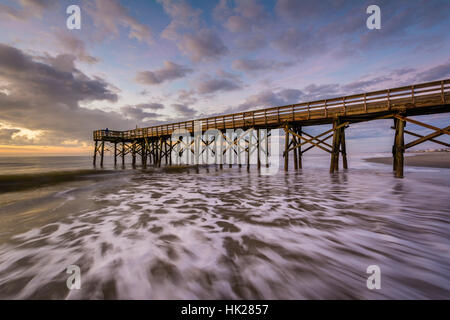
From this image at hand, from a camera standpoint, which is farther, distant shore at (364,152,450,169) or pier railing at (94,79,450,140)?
distant shore at (364,152,450,169)

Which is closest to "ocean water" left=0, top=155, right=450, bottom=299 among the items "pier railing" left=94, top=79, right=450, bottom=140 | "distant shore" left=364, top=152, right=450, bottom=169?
"pier railing" left=94, top=79, right=450, bottom=140

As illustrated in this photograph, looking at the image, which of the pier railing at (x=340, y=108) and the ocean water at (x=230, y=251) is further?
the pier railing at (x=340, y=108)

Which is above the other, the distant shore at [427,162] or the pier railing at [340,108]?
the pier railing at [340,108]

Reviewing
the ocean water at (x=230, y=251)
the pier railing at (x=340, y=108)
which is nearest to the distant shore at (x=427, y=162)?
the pier railing at (x=340, y=108)

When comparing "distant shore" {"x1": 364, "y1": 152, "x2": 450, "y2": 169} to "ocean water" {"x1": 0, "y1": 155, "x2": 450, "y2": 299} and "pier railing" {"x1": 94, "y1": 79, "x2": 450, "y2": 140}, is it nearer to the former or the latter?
"pier railing" {"x1": 94, "y1": 79, "x2": 450, "y2": 140}

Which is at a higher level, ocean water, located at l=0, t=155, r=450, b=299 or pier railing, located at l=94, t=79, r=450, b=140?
pier railing, located at l=94, t=79, r=450, b=140

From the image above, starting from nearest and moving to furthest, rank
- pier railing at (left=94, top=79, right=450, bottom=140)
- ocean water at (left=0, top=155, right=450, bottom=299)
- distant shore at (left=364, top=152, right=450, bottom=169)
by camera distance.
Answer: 1. ocean water at (left=0, top=155, right=450, bottom=299)
2. pier railing at (left=94, top=79, right=450, bottom=140)
3. distant shore at (left=364, top=152, right=450, bottom=169)

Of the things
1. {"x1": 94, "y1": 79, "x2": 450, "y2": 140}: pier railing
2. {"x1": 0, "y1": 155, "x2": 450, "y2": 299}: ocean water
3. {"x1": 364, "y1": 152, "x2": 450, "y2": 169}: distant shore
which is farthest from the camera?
{"x1": 364, "y1": 152, "x2": 450, "y2": 169}: distant shore

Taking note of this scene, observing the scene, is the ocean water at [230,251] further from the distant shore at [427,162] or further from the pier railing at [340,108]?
the distant shore at [427,162]

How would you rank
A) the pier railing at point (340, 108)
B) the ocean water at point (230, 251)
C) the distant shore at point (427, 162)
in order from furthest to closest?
the distant shore at point (427, 162) < the pier railing at point (340, 108) < the ocean water at point (230, 251)

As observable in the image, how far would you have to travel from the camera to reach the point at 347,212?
4469 millimetres

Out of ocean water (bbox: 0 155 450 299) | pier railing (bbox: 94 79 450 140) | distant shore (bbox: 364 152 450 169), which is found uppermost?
pier railing (bbox: 94 79 450 140)

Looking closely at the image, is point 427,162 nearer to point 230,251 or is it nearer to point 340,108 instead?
point 340,108

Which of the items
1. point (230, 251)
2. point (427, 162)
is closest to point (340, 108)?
point (230, 251)
